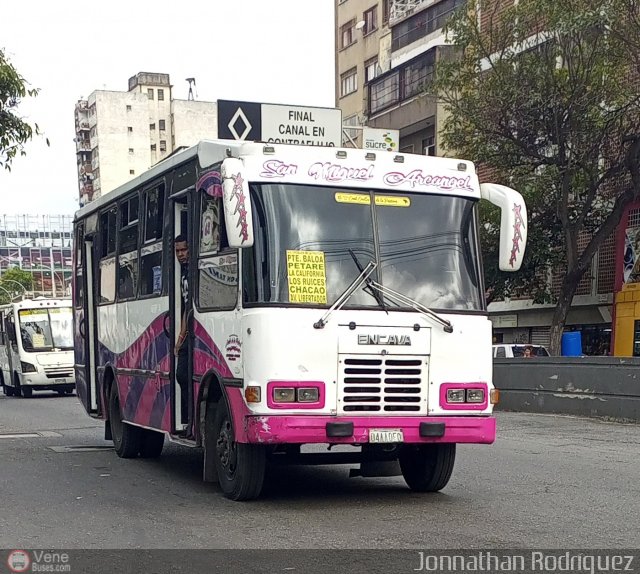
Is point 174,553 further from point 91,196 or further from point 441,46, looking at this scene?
point 91,196

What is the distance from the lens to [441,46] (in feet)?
128

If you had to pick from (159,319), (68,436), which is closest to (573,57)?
(68,436)

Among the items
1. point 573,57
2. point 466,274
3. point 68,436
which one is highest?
point 573,57

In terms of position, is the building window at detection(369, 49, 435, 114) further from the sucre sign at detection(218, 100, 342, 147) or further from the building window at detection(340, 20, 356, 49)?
the sucre sign at detection(218, 100, 342, 147)

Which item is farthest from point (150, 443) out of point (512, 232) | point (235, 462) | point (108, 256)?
point (512, 232)

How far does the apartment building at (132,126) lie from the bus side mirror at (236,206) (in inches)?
4138

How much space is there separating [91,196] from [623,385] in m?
107

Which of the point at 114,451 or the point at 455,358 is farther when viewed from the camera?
the point at 114,451

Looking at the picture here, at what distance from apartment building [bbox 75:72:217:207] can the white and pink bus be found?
342 feet

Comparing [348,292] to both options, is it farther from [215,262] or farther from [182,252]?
[182,252]

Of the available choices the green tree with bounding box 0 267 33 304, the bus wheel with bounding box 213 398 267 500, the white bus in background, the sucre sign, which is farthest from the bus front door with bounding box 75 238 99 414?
the green tree with bounding box 0 267 33 304

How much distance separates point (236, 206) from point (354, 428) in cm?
195

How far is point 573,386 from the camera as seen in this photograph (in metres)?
18.8

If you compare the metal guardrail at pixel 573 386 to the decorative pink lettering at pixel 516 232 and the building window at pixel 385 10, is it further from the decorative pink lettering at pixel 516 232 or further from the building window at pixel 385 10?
the building window at pixel 385 10
